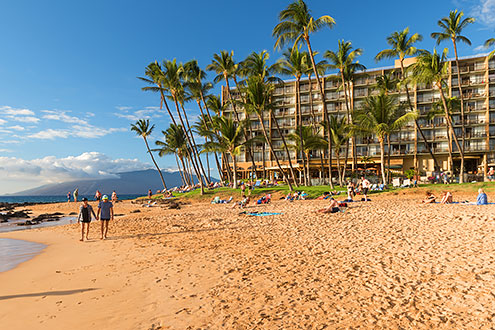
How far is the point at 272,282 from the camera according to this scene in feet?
16.5

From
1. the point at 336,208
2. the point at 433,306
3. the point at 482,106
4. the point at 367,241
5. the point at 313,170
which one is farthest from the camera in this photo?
the point at 482,106

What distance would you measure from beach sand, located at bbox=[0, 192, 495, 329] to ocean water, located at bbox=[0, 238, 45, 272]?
0.41 meters

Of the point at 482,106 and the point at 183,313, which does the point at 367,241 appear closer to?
the point at 183,313

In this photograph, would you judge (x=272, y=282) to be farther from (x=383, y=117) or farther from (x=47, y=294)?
(x=383, y=117)

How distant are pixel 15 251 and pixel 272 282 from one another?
28.9 ft

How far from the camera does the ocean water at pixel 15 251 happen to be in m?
7.31

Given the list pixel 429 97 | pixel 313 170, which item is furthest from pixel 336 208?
pixel 429 97

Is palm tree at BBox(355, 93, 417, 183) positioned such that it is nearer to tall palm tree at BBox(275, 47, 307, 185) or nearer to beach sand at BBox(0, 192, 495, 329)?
tall palm tree at BBox(275, 47, 307, 185)

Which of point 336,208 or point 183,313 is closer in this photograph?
point 183,313

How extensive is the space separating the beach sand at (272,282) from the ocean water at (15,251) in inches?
16.3

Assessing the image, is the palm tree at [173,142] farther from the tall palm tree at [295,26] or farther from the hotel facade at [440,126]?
the tall palm tree at [295,26]

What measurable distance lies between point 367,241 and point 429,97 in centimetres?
5407

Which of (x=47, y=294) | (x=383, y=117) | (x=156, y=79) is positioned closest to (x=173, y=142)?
(x=156, y=79)

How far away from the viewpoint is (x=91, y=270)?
6246mm
